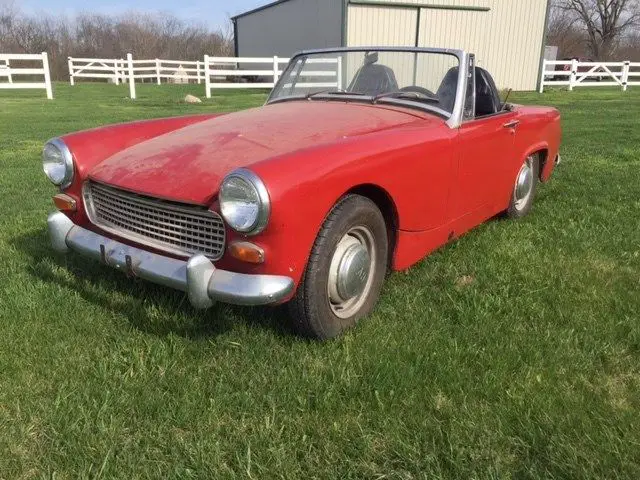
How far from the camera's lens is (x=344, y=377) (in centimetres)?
233

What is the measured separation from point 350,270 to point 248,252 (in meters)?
0.54

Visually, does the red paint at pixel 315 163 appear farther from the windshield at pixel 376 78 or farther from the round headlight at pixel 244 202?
the windshield at pixel 376 78

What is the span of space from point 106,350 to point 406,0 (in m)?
18.4

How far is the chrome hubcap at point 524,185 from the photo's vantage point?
4.41m

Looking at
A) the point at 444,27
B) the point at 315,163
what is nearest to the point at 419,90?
the point at 315,163

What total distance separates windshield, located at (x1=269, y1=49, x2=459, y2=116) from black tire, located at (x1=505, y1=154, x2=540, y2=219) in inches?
43.1

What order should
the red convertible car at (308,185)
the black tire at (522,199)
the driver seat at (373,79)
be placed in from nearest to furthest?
the red convertible car at (308,185) → the driver seat at (373,79) → the black tire at (522,199)

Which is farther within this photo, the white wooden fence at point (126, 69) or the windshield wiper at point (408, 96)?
the white wooden fence at point (126, 69)

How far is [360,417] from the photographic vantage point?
2.10 meters

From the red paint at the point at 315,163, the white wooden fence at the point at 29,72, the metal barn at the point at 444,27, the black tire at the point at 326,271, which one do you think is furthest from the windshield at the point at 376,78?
the white wooden fence at the point at 29,72

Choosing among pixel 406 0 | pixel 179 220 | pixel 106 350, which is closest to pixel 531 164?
pixel 179 220

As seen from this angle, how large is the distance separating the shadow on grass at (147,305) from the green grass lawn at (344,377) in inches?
0.5

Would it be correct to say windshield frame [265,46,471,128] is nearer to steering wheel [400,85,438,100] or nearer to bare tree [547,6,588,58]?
steering wheel [400,85,438,100]

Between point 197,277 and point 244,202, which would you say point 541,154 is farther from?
point 197,277
